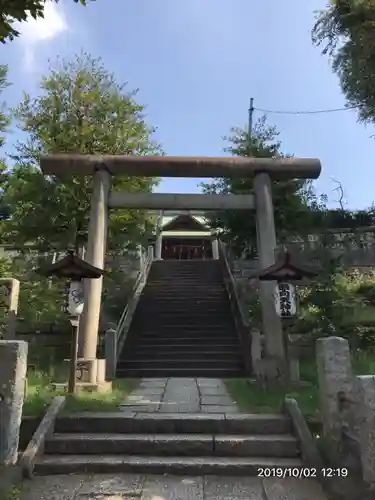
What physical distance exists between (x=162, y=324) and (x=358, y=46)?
1151 cm

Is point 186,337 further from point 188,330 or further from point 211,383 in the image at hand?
point 211,383

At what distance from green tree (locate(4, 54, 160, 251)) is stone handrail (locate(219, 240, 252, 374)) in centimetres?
364

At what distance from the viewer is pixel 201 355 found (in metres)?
10.1

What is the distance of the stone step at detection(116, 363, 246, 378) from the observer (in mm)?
9133

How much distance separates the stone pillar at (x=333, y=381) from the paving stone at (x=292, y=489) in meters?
0.46

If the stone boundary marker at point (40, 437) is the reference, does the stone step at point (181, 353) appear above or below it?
above

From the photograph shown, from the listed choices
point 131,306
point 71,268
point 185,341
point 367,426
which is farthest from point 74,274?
point 367,426

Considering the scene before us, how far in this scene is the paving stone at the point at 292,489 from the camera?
399cm

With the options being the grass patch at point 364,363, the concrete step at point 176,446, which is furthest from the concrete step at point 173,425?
the grass patch at point 364,363

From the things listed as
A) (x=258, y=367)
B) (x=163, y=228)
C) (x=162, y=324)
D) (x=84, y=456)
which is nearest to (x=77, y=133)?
(x=162, y=324)

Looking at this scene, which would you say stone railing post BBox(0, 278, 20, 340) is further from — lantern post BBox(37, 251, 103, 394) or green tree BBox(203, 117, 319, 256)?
green tree BBox(203, 117, 319, 256)

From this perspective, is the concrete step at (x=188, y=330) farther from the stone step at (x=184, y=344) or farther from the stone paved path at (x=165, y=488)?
the stone paved path at (x=165, y=488)

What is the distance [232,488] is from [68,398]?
301cm

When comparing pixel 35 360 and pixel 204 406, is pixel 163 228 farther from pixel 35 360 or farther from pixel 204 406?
pixel 204 406
